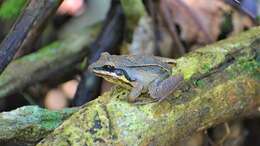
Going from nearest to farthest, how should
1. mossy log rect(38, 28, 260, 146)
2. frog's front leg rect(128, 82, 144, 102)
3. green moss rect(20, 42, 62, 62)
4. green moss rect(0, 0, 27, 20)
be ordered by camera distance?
mossy log rect(38, 28, 260, 146) < frog's front leg rect(128, 82, 144, 102) < green moss rect(0, 0, 27, 20) < green moss rect(20, 42, 62, 62)

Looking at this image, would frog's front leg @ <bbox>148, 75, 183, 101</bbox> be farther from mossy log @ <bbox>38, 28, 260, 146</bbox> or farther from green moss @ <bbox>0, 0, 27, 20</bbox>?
green moss @ <bbox>0, 0, 27, 20</bbox>

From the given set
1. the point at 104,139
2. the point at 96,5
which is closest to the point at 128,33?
the point at 96,5

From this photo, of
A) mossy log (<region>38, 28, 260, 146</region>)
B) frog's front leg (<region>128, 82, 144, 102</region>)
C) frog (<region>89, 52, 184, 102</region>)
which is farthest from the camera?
frog (<region>89, 52, 184, 102</region>)

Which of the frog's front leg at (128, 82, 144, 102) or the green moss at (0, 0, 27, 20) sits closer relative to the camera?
the frog's front leg at (128, 82, 144, 102)

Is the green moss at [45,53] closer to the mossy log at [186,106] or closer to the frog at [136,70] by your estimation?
the frog at [136,70]

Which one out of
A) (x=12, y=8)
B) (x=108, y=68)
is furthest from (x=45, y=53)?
(x=108, y=68)

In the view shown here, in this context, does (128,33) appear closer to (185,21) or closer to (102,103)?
(185,21)

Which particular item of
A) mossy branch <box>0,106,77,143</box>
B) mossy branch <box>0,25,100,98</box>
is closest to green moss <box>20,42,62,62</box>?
mossy branch <box>0,25,100,98</box>
